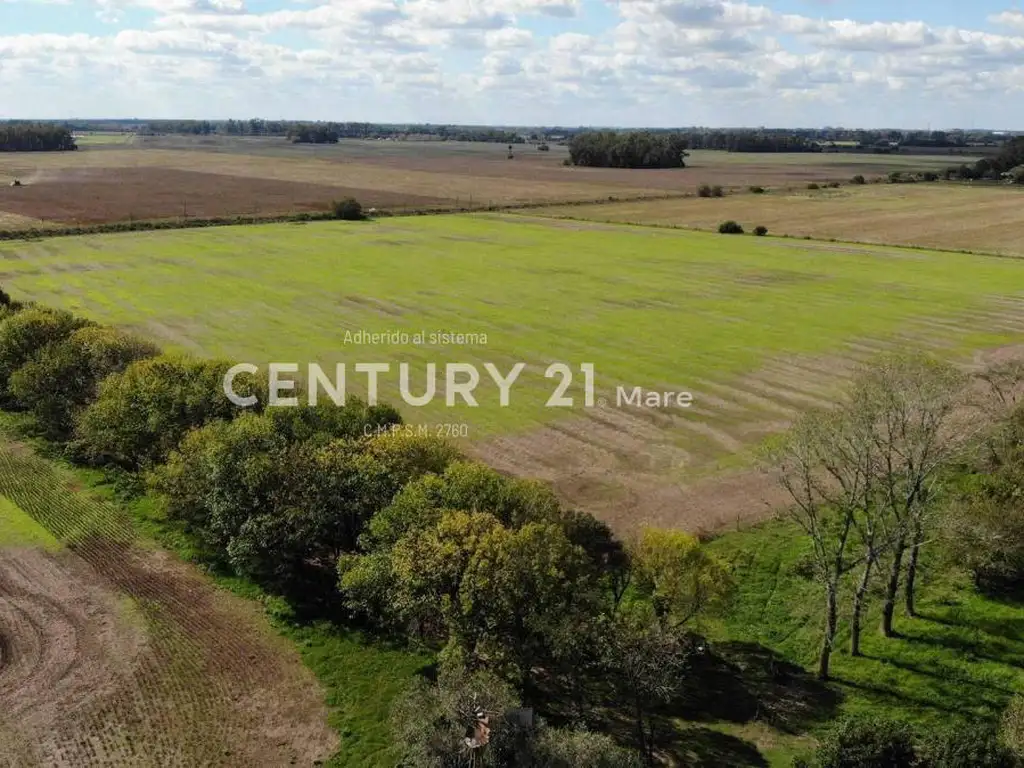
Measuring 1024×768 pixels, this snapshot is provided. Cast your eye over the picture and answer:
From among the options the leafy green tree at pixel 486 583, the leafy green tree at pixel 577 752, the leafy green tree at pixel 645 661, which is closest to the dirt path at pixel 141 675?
the leafy green tree at pixel 486 583

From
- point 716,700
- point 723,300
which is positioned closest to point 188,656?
point 716,700

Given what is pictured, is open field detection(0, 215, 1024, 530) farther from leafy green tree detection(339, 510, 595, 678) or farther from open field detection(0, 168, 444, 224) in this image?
open field detection(0, 168, 444, 224)

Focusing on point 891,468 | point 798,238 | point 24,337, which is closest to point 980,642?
point 891,468

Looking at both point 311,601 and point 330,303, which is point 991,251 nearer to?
point 330,303

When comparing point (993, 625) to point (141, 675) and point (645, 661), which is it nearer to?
point (645, 661)

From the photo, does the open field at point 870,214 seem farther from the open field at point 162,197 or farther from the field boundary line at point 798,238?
the open field at point 162,197

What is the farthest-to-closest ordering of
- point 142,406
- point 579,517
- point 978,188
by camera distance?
point 978,188
point 142,406
point 579,517
